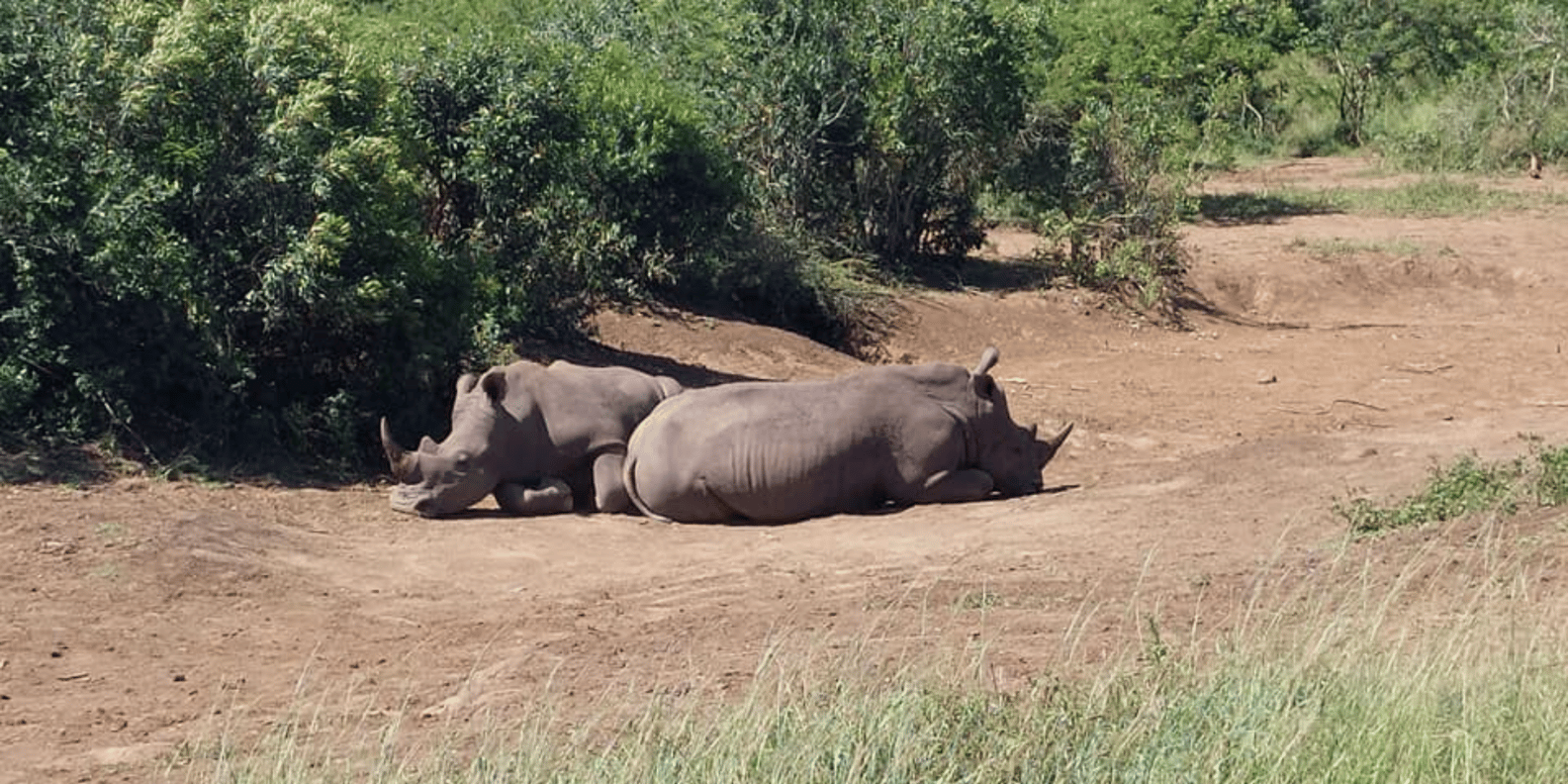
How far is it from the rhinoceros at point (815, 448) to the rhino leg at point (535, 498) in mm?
372

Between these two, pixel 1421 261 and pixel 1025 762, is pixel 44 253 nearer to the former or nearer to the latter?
pixel 1025 762

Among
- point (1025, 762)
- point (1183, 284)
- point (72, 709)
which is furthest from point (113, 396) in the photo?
point (1183, 284)

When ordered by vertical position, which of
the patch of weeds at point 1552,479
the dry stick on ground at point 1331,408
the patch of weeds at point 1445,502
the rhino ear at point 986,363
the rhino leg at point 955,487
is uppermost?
the rhino ear at point 986,363

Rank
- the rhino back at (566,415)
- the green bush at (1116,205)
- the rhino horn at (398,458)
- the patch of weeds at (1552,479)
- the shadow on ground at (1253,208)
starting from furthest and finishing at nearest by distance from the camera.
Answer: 1. the shadow on ground at (1253,208)
2. the green bush at (1116,205)
3. the rhino back at (566,415)
4. the rhino horn at (398,458)
5. the patch of weeds at (1552,479)

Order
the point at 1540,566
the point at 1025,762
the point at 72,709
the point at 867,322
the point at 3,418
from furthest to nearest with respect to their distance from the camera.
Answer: the point at 867,322 → the point at 3,418 → the point at 1540,566 → the point at 72,709 → the point at 1025,762

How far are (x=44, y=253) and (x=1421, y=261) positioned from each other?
14050 mm

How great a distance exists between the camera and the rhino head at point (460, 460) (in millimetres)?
11508

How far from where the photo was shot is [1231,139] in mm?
28281

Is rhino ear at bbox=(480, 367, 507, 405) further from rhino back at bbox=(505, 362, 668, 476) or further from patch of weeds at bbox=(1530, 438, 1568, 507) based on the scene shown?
patch of weeds at bbox=(1530, 438, 1568, 507)

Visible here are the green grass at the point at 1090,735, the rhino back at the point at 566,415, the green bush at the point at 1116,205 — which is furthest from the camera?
the green bush at the point at 1116,205

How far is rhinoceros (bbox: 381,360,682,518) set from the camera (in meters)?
11.6

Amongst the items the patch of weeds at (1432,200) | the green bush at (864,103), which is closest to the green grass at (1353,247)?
the patch of weeds at (1432,200)

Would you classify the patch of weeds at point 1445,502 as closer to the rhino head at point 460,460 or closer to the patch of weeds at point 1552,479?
the patch of weeds at point 1552,479

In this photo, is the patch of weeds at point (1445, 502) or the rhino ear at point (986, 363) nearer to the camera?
the patch of weeds at point (1445, 502)
